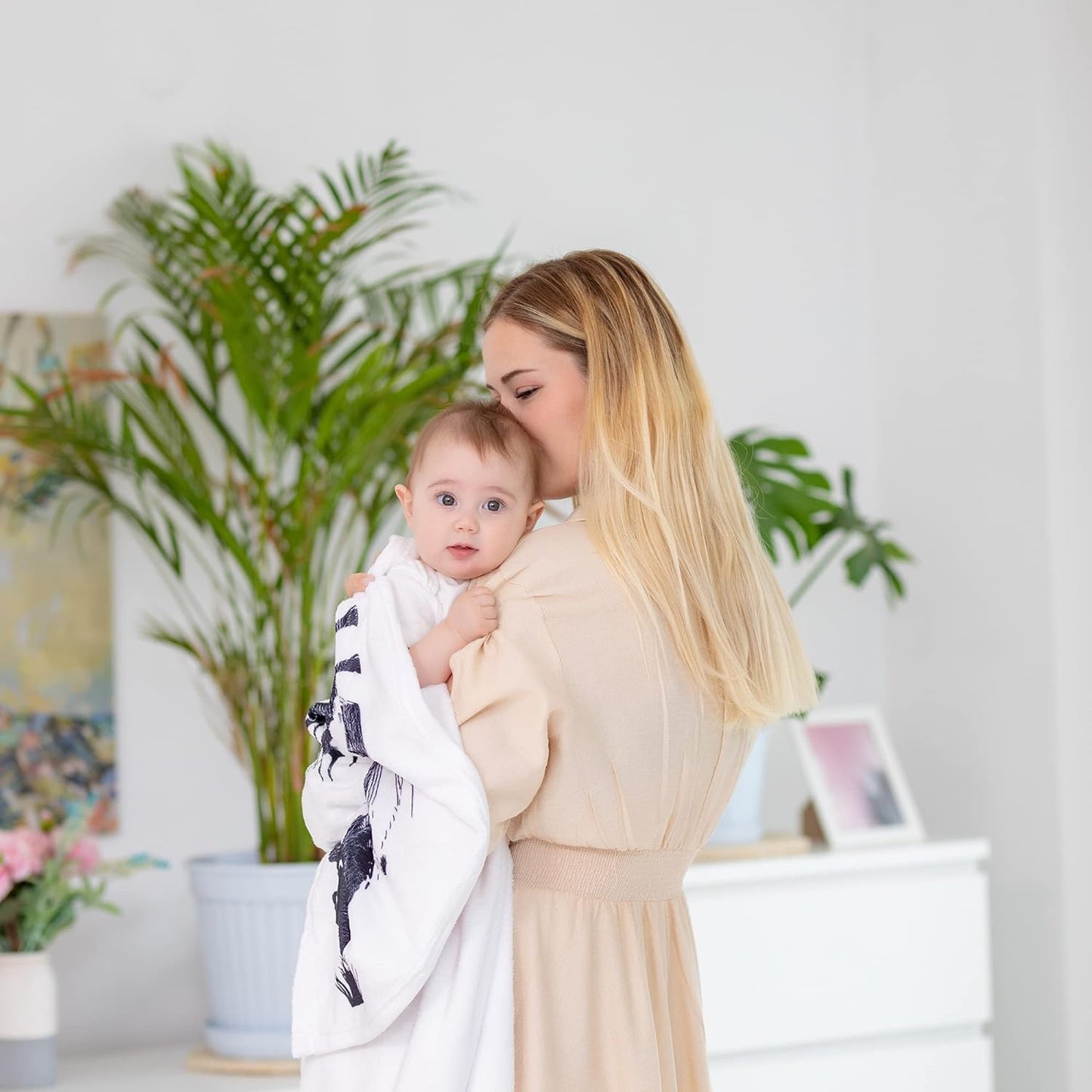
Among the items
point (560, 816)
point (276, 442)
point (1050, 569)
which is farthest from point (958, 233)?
point (560, 816)

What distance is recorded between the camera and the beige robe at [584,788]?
4.34 feet

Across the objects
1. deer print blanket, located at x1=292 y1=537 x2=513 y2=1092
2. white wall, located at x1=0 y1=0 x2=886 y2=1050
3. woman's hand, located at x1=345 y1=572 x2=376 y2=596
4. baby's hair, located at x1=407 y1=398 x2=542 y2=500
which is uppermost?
white wall, located at x1=0 y1=0 x2=886 y2=1050

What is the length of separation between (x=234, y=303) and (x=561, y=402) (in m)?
1.07

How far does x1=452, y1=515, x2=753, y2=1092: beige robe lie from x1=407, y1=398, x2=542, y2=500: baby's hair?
0.09 m

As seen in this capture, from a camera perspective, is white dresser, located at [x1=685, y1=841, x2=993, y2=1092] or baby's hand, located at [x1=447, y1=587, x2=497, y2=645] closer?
baby's hand, located at [x1=447, y1=587, x2=497, y2=645]

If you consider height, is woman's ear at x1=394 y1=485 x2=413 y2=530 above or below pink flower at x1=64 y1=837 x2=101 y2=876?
above

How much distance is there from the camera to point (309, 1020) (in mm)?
1383

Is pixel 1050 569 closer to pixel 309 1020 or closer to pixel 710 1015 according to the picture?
pixel 710 1015

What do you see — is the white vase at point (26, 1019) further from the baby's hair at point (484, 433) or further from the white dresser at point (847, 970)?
the baby's hair at point (484, 433)

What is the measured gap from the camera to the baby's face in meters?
1.43

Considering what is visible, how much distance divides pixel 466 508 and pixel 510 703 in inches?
8.5

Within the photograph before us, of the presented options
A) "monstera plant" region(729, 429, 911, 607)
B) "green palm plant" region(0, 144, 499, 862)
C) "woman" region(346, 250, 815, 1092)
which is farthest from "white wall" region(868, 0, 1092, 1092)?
"woman" region(346, 250, 815, 1092)

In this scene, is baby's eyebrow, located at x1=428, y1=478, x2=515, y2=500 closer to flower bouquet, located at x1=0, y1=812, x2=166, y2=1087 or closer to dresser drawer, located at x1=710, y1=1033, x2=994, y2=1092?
flower bouquet, located at x1=0, y1=812, x2=166, y2=1087

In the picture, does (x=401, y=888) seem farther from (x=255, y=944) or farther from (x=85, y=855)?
(x=85, y=855)
